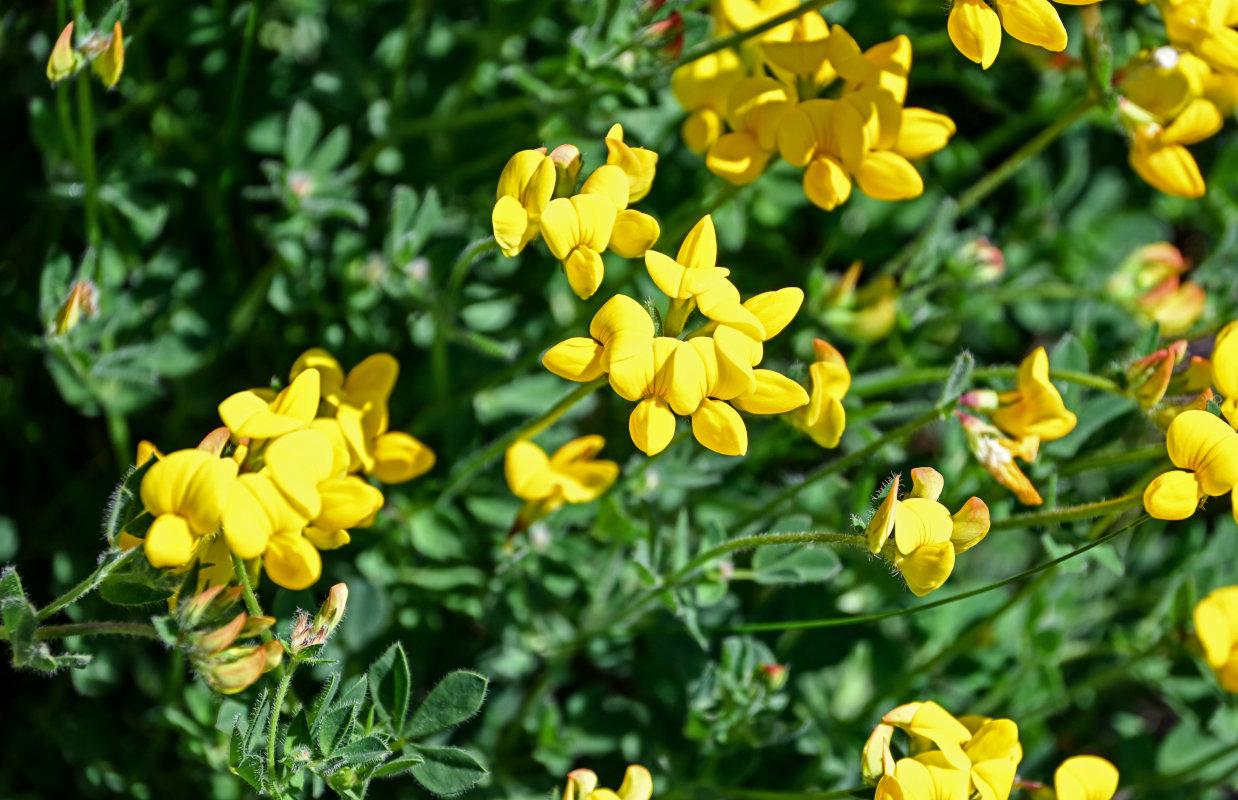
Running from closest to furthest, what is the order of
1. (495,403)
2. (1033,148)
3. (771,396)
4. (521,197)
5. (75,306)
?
1. (771,396)
2. (521,197)
3. (75,306)
4. (1033,148)
5. (495,403)

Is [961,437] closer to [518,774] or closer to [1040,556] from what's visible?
[1040,556]

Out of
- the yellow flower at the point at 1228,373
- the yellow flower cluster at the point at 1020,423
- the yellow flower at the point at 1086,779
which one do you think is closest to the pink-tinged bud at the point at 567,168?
the yellow flower cluster at the point at 1020,423

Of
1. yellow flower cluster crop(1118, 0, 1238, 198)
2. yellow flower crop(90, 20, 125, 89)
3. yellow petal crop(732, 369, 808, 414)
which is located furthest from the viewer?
yellow flower cluster crop(1118, 0, 1238, 198)

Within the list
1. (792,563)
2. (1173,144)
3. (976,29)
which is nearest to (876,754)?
(792,563)

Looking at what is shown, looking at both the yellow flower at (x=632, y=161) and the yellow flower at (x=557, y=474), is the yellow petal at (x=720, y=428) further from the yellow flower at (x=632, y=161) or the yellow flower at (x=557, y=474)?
the yellow flower at (x=557, y=474)

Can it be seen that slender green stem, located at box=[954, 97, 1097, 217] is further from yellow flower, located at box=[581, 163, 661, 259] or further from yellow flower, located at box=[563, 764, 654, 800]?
yellow flower, located at box=[563, 764, 654, 800]

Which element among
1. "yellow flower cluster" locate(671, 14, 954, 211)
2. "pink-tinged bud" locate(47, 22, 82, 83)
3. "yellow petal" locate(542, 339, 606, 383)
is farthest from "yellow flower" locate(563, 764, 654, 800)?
"pink-tinged bud" locate(47, 22, 82, 83)

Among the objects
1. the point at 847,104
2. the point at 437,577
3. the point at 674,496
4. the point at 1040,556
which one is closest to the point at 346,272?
the point at 437,577

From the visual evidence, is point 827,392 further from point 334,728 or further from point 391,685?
point 334,728
